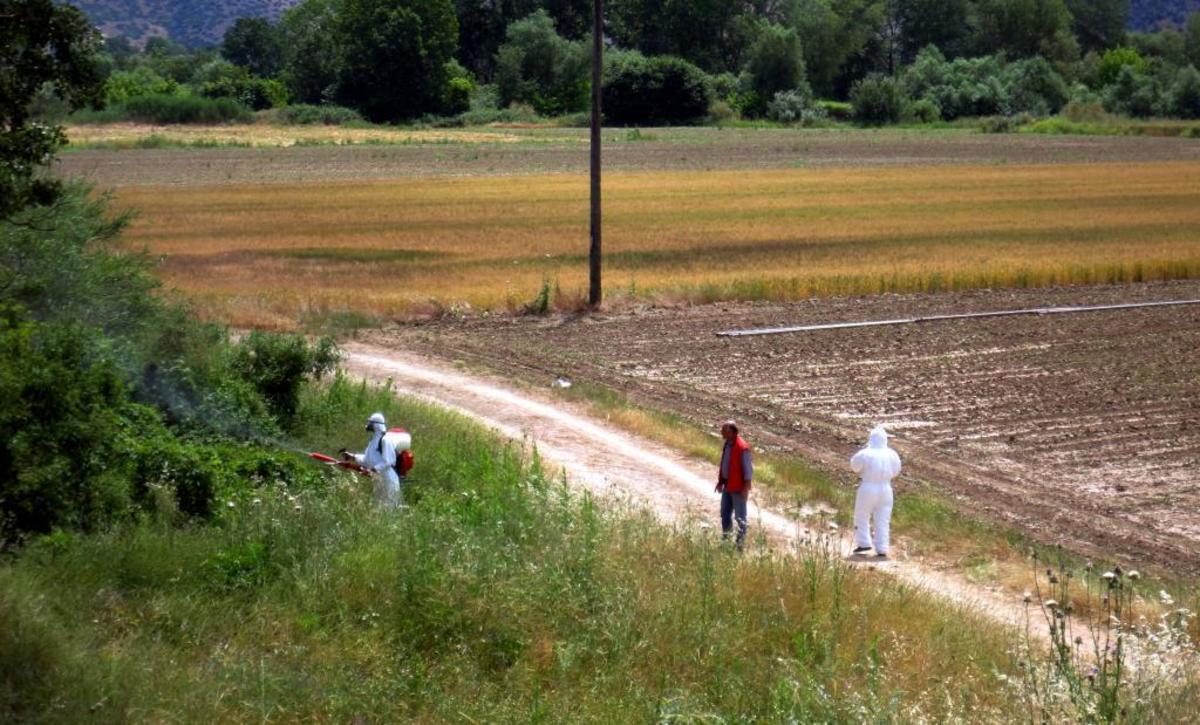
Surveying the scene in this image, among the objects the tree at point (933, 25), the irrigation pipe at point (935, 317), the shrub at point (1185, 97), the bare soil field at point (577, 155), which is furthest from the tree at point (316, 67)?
the irrigation pipe at point (935, 317)

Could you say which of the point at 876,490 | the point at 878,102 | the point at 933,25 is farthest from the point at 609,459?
the point at 933,25

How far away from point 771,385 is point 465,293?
1060cm

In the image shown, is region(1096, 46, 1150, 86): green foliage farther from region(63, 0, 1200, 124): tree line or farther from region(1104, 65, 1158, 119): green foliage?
region(1104, 65, 1158, 119): green foliage

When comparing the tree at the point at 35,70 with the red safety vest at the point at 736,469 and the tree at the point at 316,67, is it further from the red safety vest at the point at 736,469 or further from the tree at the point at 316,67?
the tree at the point at 316,67

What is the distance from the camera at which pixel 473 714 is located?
875cm

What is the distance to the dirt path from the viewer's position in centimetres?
1412

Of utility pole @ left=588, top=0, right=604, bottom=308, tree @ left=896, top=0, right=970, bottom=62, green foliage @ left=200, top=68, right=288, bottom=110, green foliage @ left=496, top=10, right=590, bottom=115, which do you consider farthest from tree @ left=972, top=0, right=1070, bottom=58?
utility pole @ left=588, top=0, right=604, bottom=308

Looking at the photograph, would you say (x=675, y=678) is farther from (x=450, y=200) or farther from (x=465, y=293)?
(x=450, y=200)

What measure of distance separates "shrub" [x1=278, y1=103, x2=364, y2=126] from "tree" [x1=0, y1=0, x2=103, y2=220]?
4579 inches

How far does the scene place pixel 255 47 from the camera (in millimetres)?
193250

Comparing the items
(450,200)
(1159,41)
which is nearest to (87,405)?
(450,200)

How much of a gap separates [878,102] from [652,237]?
9004 centimetres

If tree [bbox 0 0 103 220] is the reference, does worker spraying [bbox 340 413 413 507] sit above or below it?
below

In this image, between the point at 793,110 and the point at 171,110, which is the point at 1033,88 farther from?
the point at 171,110
